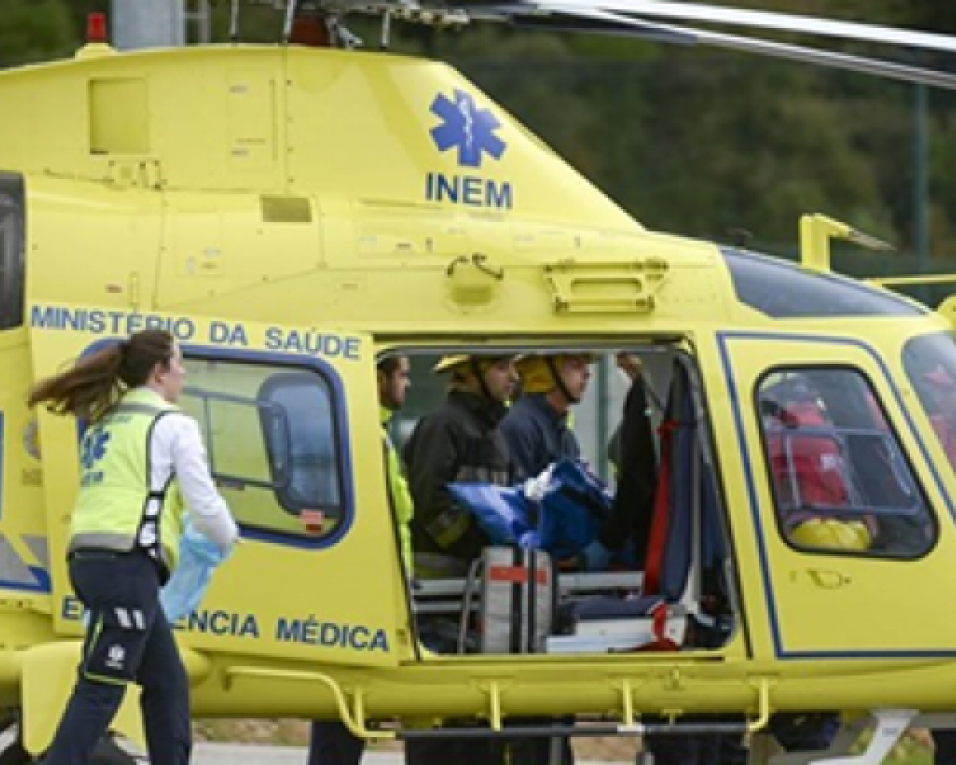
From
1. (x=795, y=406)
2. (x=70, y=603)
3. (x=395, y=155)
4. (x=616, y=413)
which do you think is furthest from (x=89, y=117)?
(x=616, y=413)

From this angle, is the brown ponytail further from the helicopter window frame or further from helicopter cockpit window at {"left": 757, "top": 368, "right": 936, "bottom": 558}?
helicopter cockpit window at {"left": 757, "top": 368, "right": 936, "bottom": 558}

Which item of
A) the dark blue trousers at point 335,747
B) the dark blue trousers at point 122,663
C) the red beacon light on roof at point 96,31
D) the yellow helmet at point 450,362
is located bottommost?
the dark blue trousers at point 335,747

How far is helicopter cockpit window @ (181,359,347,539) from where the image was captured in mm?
10172

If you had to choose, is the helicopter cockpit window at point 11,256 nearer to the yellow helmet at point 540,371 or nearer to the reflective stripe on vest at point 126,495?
the reflective stripe on vest at point 126,495

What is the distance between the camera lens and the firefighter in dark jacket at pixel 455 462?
1103 centimetres

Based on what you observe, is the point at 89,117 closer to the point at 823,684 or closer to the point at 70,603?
the point at 70,603

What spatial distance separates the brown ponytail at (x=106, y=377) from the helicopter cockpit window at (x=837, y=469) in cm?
219

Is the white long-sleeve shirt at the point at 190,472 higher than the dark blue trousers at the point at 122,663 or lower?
higher

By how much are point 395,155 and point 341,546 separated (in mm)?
1527

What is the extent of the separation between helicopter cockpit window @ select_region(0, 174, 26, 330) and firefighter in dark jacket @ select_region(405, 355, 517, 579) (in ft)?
5.64

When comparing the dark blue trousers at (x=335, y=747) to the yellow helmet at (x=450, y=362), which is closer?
the yellow helmet at (x=450, y=362)

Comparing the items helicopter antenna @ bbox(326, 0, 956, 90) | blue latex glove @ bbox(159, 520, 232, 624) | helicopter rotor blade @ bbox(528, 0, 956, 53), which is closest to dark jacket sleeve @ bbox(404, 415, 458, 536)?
blue latex glove @ bbox(159, 520, 232, 624)

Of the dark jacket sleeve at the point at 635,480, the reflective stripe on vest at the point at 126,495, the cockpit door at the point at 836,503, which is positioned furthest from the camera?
the dark jacket sleeve at the point at 635,480

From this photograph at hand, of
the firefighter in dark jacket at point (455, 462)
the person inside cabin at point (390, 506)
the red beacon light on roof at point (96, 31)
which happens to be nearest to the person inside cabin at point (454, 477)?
the firefighter in dark jacket at point (455, 462)
